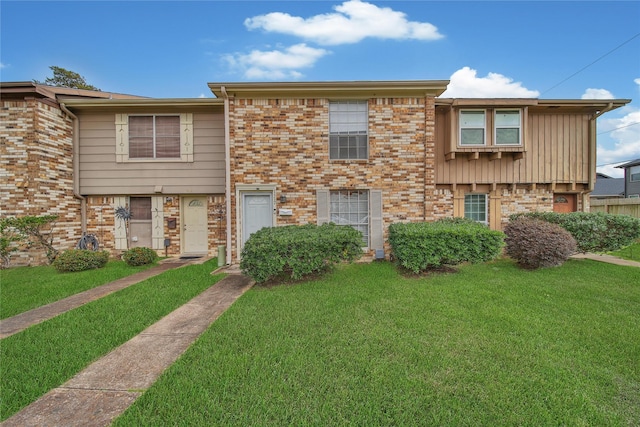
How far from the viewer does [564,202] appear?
335 inches

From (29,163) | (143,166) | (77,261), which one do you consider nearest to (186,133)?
(143,166)

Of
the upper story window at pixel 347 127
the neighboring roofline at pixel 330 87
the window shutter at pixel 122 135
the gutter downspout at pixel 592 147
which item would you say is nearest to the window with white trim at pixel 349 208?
the upper story window at pixel 347 127

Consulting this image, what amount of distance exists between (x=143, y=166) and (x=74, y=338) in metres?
6.02

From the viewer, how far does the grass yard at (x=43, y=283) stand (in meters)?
4.29

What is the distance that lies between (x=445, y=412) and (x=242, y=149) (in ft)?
22.1

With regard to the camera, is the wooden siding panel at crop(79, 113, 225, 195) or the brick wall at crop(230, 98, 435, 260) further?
the wooden siding panel at crop(79, 113, 225, 195)

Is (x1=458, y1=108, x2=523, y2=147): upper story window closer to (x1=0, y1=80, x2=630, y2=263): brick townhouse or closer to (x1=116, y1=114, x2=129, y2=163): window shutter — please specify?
(x1=0, y1=80, x2=630, y2=263): brick townhouse

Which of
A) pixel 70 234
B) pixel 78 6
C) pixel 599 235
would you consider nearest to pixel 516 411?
pixel 599 235

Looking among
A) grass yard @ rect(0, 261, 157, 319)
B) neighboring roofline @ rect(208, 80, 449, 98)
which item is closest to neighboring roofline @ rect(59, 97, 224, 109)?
neighboring roofline @ rect(208, 80, 449, 98)

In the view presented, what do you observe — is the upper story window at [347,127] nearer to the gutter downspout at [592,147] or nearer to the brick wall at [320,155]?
the brick wall at [320,155]

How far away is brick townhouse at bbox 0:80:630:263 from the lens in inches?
274

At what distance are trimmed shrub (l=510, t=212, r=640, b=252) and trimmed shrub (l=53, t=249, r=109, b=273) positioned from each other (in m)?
12.1

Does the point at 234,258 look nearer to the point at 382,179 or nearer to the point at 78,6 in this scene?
the point at 382,179

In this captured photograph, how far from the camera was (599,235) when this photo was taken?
6754mm
